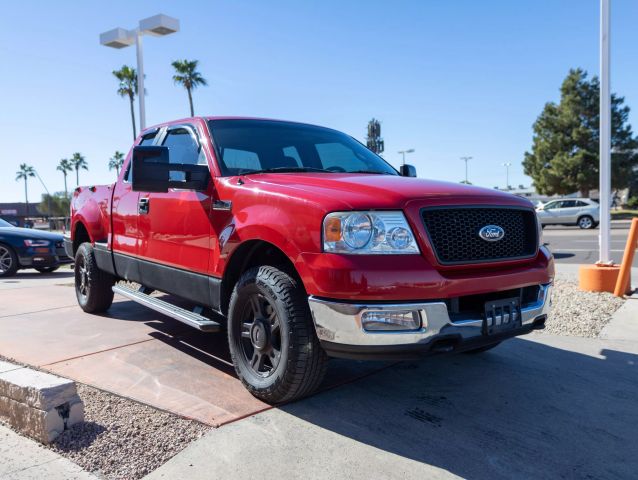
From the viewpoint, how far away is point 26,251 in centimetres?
989

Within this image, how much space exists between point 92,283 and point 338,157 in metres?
3.13

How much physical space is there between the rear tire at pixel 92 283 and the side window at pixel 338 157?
282cm

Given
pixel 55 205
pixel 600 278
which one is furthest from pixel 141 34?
pixel 55 205

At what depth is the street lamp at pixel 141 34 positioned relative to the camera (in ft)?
34.5

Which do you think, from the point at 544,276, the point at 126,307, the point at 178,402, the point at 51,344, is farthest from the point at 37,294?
the point at 544,276

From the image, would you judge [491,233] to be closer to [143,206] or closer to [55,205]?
[143,206]

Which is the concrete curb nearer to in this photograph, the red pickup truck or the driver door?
the red pickup truck

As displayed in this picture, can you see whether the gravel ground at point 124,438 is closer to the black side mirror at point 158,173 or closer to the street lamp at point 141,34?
the black side mirror at point 158,173

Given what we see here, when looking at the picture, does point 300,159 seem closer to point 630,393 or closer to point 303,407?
point 303,407

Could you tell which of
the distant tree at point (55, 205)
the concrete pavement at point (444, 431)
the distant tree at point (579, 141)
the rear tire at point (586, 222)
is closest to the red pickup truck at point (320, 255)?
the concrete pavement at point (444, 431)

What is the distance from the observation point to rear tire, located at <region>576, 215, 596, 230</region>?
25498 millimetres

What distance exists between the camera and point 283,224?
113 inches

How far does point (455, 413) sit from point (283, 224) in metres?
1.54

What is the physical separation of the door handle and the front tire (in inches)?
61.9
